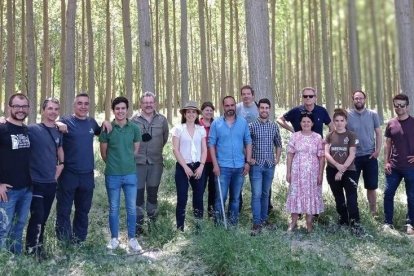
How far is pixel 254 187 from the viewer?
268 inches

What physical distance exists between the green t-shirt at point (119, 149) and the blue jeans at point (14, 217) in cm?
114

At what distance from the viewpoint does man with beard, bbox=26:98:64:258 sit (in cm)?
523

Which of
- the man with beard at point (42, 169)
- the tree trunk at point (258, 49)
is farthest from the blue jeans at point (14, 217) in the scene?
the tree trunk at point (258, 49)

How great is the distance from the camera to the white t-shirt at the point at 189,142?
645 centimetres

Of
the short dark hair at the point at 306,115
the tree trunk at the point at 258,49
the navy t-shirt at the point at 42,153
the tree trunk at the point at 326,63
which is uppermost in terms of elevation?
the tree trunk at the point at 326,63

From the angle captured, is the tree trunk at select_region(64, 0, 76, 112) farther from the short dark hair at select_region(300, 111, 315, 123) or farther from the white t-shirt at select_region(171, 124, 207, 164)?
the short dark hair at select_region(300, 111, 315, 123)

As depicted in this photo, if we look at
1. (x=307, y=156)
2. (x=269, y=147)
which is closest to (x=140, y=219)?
(x=269, y=147)

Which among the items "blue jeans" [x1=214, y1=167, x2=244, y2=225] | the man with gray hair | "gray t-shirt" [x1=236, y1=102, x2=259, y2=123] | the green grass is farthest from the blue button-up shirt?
the green grass

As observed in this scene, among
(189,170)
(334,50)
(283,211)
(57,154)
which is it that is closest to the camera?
(57,154)

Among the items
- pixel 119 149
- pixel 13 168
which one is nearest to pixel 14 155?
pixel 13 168

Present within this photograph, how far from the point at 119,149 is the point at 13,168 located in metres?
1.40

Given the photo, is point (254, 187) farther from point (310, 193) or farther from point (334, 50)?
point (334, 50)

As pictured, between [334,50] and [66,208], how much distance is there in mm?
22103

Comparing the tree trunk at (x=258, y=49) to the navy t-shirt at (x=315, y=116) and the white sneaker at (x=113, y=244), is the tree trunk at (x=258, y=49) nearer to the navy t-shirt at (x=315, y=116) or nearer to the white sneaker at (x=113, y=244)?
the navy t-shirt at (x=315, y=116)
